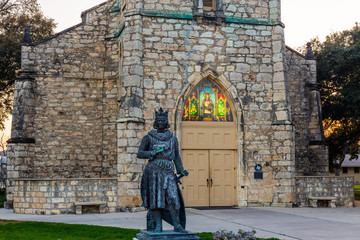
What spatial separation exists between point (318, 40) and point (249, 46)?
12249 millimetres

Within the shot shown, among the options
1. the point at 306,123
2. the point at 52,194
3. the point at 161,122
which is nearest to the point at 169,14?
the point at 52,194

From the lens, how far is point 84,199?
46.5 feet

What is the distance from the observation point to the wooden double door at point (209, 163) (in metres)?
15.9

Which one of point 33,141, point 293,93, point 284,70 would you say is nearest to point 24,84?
point 33,141

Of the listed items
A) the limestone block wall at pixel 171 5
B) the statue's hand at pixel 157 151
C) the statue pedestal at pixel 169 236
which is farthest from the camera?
the limestone block wall at pixel 171 5

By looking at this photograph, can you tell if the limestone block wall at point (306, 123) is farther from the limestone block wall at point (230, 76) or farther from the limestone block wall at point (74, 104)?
the limestone block wall at point (74, 104)

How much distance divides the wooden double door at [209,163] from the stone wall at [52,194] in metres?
3.47

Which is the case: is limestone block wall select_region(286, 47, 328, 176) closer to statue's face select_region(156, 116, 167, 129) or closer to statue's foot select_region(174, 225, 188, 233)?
statue's face select_region(156, 116, 167, 129)

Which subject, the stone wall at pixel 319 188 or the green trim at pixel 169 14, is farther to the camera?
the stone wall at pixel 319 188

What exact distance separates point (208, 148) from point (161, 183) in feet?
28.5

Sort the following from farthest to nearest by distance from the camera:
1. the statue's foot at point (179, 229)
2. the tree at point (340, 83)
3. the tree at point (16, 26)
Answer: the tree at point (16, 26), the tree at point (340, 83), the statue's foot at point (179, 229)

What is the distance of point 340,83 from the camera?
2308 cm

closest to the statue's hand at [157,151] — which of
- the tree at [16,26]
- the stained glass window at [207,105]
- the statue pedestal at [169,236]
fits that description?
the statue pedestal at [169,236]

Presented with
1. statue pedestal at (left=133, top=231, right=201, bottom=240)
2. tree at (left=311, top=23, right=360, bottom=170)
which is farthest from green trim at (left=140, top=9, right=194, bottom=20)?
statue pedestal at (left=133, top=231, right=201, bottom=240)
